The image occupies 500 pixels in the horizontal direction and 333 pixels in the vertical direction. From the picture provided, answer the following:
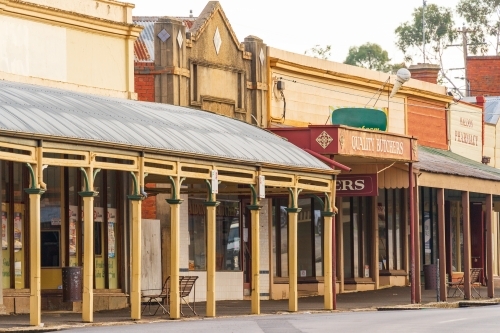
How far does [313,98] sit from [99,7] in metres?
8.99

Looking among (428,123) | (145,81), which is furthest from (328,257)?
(428,123)

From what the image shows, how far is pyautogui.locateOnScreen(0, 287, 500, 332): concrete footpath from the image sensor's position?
927 inches

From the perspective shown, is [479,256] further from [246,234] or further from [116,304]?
[116,304]

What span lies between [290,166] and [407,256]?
579 inches

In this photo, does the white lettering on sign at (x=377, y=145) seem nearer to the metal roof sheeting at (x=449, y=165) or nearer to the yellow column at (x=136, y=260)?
the metal roof sheeting at (x=449, y=165)

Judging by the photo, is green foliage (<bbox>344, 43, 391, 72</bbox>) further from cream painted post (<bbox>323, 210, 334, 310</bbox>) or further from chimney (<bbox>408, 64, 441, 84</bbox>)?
cream painted post (<bbox>323, 210, 334, 310</bbox>)

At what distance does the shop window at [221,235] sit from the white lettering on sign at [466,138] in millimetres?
14849

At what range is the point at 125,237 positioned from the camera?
3033 cm

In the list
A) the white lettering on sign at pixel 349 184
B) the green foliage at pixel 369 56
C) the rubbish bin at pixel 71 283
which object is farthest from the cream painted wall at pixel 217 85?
the green foliage at pixel 369 56

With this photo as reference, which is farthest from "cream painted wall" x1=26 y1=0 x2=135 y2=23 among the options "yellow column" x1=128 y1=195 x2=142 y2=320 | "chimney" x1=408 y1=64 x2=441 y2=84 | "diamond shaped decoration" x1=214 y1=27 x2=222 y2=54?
"chimney" x1=408 y1=64 x2=441 y2=84

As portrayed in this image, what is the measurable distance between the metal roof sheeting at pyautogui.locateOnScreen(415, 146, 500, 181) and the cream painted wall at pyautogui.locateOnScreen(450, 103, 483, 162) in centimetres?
115

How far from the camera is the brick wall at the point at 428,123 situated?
44.2 m

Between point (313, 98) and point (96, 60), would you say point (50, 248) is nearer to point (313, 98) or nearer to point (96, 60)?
point (96, 60)

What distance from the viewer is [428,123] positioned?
45.6 meters
